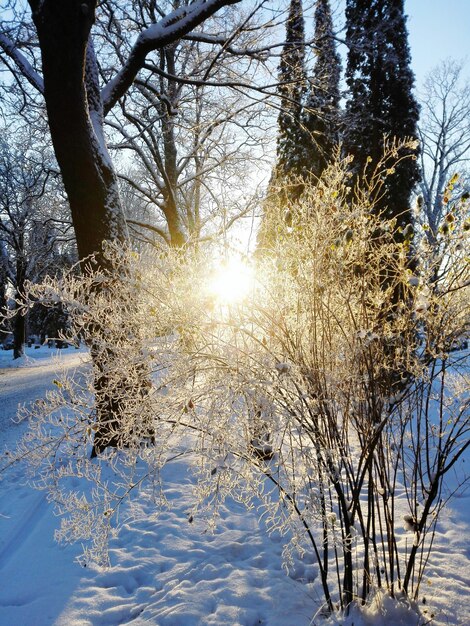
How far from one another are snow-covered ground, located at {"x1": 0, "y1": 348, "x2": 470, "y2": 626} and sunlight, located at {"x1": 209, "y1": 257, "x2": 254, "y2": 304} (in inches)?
77.7

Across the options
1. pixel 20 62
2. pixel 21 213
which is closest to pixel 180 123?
pixel 20 62

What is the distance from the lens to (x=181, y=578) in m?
3.03

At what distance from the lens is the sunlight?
2.31 m

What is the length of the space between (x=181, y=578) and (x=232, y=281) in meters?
2.38

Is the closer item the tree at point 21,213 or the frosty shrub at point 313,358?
the frosty shrub at point 313,358

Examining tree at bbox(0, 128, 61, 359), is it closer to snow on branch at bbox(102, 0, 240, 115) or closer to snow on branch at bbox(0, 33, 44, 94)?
snow on branch at bbox(0, 33, 44, 94)

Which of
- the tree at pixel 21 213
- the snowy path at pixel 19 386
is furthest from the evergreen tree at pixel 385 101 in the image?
the tree at pixel 21 213

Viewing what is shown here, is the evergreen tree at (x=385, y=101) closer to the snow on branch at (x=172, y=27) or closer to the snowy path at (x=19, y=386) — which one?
the snow on branch at (x=172, y=27)

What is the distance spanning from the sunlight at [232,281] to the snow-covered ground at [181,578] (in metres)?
Answer: 1.97

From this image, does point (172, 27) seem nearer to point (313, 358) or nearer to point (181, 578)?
point (313, 358)

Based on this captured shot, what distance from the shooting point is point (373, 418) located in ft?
7.29

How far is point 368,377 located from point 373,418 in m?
0.23

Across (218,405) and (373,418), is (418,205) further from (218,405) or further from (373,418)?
(218,405)

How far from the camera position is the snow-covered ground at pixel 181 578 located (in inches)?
103
